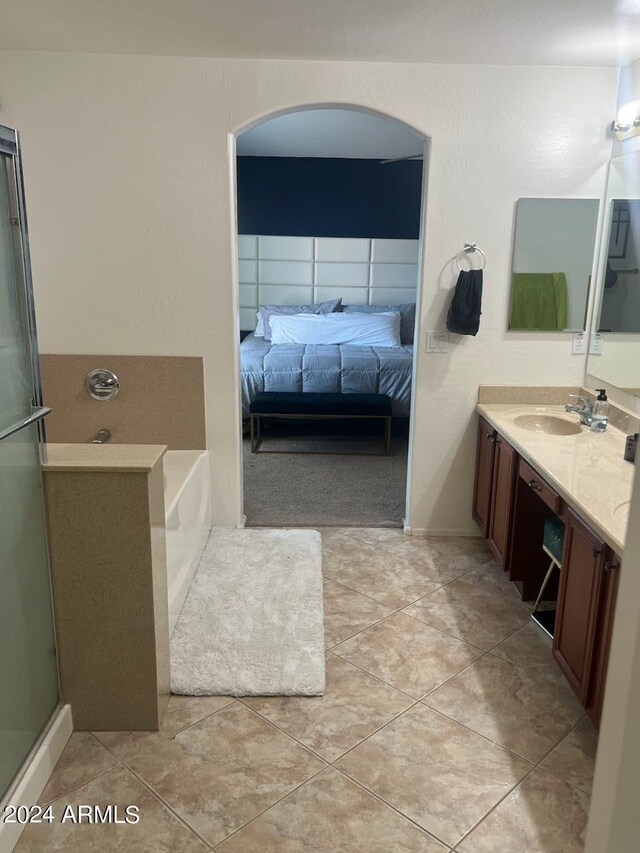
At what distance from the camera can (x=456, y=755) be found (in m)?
2.17

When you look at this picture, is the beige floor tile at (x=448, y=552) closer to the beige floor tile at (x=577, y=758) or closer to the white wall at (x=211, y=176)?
the white wall at (x=211, y=176)

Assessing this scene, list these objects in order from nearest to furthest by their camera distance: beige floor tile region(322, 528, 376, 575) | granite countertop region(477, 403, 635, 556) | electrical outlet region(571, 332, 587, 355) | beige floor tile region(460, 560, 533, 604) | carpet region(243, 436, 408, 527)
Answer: granite countertop region(477, 403, 635, 556) < beige floor tile region(460, 560, 533, 604) < beige floor tile region(322, 528, 376, 575) < electrical outlet region(571, 332, 587, 355) < carpet region(243, 436, 408, 527)

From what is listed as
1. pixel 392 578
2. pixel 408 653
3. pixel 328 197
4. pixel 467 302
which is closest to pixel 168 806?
pixel 408 653

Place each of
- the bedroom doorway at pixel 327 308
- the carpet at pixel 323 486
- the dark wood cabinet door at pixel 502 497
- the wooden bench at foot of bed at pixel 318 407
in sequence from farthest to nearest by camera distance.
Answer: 1. the wooden bench at foot of bed at pixel 318 407
2. the bedroom doorway at pixel 327 308
3. the carpet at pixel 323 486
4. the dark wood cabinet door at pixel 502 497

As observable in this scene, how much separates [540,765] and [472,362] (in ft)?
6.84

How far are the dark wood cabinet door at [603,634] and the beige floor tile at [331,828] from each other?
2.15 feet

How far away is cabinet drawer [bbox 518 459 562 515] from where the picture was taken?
2.47 meters

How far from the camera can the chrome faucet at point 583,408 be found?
10.7 feet

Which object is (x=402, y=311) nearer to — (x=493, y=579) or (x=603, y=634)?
(x=493, y=579)

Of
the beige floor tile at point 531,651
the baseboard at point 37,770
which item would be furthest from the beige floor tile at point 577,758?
the baseboard at point 37,770

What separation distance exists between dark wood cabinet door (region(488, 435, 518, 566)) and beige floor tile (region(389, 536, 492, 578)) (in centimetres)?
22

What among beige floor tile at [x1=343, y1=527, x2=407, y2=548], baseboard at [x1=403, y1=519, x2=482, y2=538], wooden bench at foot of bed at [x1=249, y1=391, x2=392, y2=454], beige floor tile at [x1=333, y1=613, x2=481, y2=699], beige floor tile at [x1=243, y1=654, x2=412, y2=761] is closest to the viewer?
beige floor tile at [x1=243, y1=654, x2=412, y2=761]

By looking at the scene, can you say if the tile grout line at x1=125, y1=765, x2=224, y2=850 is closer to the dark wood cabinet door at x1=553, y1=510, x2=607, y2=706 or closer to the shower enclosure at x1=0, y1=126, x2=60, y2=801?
the shower enclosure at x1=0, y1=126, x2=60, y2=801

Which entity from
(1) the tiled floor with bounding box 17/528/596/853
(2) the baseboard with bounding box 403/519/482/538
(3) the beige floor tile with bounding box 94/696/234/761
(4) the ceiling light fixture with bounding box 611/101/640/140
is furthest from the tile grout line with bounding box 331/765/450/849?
(4) the ceiling light fixture with bounding box 611/101/640/140
